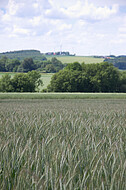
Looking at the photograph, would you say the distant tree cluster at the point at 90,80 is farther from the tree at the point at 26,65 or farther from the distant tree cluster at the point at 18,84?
the tree at the point at 26,65

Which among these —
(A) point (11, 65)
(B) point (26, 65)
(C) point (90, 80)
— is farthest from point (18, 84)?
(A) point (11, 65)

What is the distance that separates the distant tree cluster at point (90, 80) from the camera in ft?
265

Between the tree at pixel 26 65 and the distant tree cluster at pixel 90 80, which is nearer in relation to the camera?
the distant tree cluster at pixel 90 80

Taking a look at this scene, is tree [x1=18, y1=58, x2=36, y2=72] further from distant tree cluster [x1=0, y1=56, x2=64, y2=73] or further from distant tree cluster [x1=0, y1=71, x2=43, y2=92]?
distant tree cluster [x1=0, y1=71, x2=43, y2=92]

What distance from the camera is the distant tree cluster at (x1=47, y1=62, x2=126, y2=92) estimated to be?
80.7 meters

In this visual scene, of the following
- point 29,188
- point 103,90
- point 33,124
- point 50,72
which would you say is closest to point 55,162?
point 29,188

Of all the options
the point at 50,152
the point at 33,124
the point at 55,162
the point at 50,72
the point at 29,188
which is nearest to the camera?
the point at 29,188

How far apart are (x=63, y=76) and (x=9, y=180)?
80313mm

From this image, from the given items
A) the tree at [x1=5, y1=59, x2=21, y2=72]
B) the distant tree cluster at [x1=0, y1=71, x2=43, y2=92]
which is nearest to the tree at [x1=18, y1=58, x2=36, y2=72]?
the tree at [x1=5, y1=59, x2=21, y2=72]

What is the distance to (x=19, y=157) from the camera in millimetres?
3680

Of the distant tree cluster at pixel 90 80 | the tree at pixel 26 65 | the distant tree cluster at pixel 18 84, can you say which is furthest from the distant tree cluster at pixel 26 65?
the distant tree cluster at pixel 90 80

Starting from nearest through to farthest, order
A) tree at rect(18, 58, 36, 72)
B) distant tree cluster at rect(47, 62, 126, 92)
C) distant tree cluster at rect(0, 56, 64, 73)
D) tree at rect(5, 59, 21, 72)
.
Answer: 1. distant tree cluster at rect(47, 62, 126, 92)
2. distant tree cluster at rect(0, 56, 64, 73)
3. tree at rect(18, 58, 36, 72)
4. tree at rect(5, 59, 21, 72)

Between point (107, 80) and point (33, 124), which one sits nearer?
point (33, 124)

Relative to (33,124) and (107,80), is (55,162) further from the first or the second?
(107,80)
